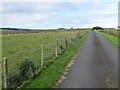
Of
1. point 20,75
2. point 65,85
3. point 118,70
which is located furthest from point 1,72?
point 118,70

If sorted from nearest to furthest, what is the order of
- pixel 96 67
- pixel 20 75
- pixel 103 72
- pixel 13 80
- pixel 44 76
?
1. pixel 13 80
2. pixel 20 75
3. pixel 44 76
4. pixel 103 72
5. pixel 96 67

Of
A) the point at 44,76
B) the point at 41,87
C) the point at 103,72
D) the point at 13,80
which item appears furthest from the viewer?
the point at 103,72

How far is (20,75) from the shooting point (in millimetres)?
8359

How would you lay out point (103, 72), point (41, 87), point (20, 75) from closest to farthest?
point (41, 87), point (20, 75), point (103, 72)

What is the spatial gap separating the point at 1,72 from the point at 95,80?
5.34 metres

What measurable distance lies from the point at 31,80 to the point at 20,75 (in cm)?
58

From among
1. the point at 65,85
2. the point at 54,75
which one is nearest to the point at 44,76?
the point at 54,75

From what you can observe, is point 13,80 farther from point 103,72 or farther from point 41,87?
point 103,72

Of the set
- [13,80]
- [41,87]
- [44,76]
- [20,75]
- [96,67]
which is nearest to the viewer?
[41,87]

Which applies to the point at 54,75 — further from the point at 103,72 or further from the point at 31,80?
the point at 103,72

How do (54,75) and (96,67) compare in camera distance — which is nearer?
(54,75)

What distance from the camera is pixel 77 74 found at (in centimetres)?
922

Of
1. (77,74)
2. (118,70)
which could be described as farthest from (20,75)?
(118,70)

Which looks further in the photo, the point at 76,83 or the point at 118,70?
the point at 118,70
